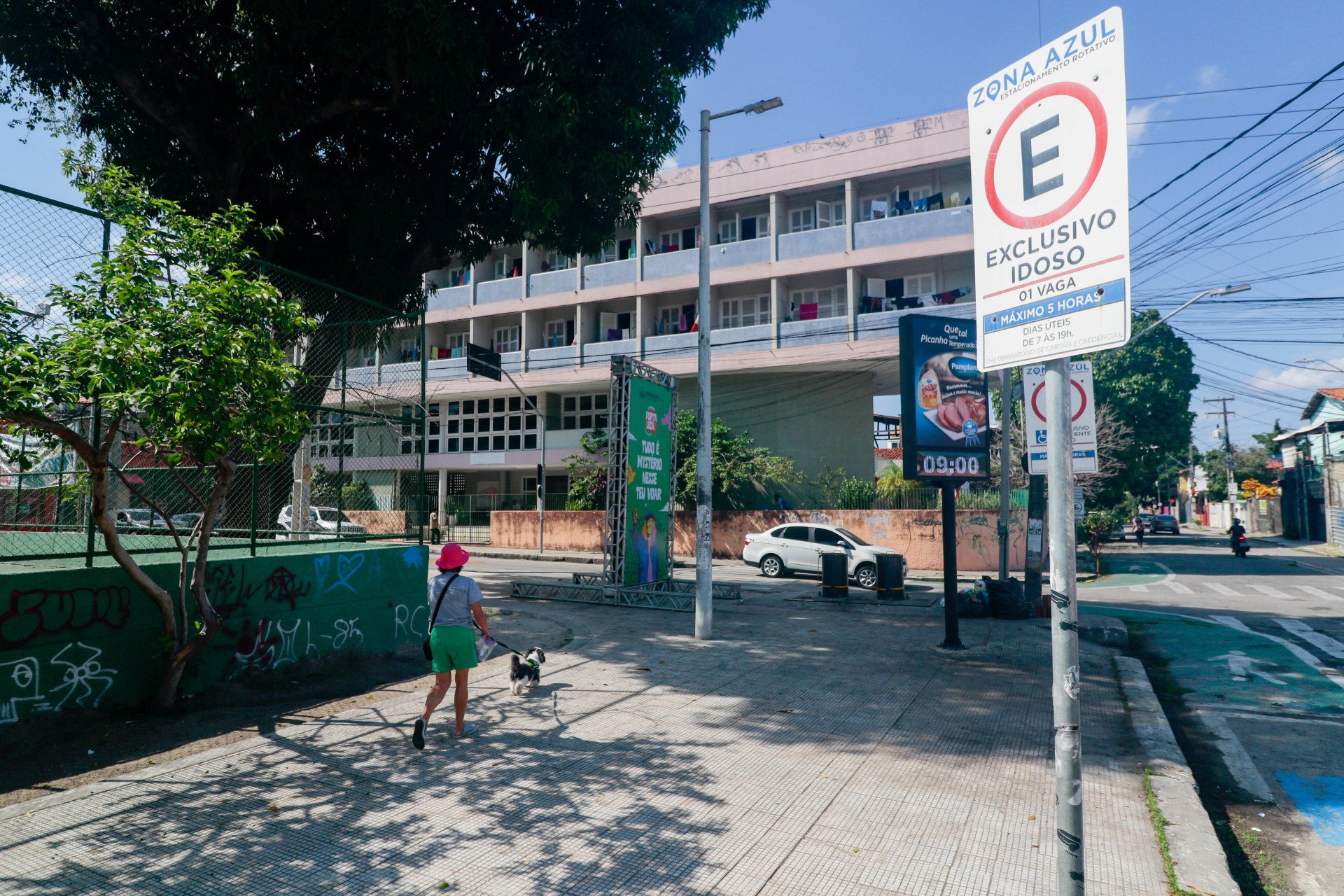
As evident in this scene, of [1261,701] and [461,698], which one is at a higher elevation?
[461,698]

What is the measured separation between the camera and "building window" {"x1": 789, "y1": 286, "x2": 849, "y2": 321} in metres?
28.7

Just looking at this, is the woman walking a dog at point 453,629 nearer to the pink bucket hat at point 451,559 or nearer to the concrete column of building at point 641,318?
the pink bucket hat at point 451,559

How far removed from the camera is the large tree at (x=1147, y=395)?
35.2 meters

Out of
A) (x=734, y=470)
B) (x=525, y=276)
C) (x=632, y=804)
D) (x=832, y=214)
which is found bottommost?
(x=632, y=804)

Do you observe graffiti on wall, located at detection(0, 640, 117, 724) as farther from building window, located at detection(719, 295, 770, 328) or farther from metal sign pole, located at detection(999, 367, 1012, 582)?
building window, located at detection(719, 295, 770, 328)

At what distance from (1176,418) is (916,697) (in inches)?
1354

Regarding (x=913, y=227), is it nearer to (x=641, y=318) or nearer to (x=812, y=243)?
(x=812, y=243)

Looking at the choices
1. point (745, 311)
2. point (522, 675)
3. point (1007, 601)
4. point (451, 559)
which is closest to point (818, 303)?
point (745, 311)

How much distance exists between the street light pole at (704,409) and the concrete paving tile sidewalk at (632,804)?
2949 mm

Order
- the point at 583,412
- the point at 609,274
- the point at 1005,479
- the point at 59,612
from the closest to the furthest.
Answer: the point at 59,612 < the point at 1005,479 < the point at 609,274 < the point at 583,412

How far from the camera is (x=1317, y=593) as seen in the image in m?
17.7

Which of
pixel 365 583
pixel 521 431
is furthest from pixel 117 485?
pixel 521 431

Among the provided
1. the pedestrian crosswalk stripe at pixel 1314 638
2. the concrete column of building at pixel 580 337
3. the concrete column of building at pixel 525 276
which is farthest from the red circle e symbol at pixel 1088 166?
the concrete column of building at pixel 525 276

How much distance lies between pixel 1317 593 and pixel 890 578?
10226 millimetres
